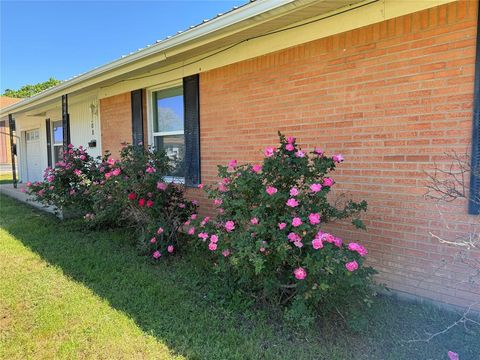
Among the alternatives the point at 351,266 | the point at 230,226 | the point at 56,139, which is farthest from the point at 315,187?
the point at 56,139

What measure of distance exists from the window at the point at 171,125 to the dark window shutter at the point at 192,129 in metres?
0.26

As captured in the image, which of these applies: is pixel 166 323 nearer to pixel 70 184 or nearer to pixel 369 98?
pixel 369 98

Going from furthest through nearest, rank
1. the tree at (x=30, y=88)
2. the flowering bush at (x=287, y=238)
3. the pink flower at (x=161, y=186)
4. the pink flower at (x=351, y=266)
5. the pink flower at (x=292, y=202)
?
1. the tree at (x=30, y=88)
2. the pink flower at (x=161, y=186)
3. the pink flower at (x=292, y=202)
4. the flowering bush at (x=287, y=238)
5. the pink flower at (x=351, y=266)

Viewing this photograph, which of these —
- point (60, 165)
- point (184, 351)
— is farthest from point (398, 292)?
point (60, 165)

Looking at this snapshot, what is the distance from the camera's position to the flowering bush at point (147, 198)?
16.0 ft

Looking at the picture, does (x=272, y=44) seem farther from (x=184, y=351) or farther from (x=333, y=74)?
(x=184, y=351)

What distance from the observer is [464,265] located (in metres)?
3.08

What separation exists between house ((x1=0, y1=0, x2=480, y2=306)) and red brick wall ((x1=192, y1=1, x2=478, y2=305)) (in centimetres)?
1

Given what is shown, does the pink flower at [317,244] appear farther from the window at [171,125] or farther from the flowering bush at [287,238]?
the window at [171,125]

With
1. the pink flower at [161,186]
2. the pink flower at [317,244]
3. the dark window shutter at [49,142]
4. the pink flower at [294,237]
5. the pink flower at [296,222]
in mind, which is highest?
the dark window shutter at [49,142]

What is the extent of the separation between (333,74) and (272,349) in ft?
9.69

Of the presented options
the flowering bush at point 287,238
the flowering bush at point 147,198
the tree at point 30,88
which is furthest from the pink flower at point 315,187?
the tree at point 30,88

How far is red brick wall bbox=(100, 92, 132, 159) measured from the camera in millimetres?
7464

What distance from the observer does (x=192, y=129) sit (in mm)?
5941
